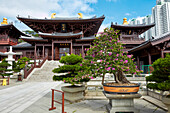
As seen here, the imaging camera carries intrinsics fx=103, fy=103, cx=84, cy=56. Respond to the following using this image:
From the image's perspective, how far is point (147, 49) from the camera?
1098 centimetres

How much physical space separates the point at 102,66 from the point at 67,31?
18878 mm

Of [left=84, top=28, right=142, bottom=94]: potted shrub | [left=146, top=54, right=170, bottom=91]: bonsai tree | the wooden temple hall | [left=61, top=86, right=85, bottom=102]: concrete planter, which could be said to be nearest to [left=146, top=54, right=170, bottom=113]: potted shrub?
[left=146, top=54, right=170, bottom=91]: bonsai tree

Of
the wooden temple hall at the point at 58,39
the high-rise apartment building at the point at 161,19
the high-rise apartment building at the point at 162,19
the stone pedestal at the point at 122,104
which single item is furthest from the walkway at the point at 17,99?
the high-rise apartment building at the point at 162,19

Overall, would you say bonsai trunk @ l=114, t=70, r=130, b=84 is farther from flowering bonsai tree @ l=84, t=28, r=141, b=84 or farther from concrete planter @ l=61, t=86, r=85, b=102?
concrete planter @ l=61, t=86, r=85, b=102

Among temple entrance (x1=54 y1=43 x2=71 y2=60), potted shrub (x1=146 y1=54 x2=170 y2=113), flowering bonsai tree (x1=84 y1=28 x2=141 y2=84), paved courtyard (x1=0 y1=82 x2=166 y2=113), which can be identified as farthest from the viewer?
temple entrance (x1=54 y1=43 x2=71 y2=60)

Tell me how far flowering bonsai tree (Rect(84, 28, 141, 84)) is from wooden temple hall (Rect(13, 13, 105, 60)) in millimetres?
14087

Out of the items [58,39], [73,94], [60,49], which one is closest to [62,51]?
[60,49]

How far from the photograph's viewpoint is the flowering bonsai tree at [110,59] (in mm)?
3195

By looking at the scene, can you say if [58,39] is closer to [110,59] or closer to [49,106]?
[49,106]

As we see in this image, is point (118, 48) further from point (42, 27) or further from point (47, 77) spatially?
point (42, 27)

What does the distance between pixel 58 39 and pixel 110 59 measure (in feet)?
53.4

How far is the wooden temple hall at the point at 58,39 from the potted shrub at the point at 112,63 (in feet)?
46.3

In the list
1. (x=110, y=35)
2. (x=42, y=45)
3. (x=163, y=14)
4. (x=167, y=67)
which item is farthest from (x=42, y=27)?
(x=163, y=14)

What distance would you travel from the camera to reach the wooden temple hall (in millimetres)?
18031
